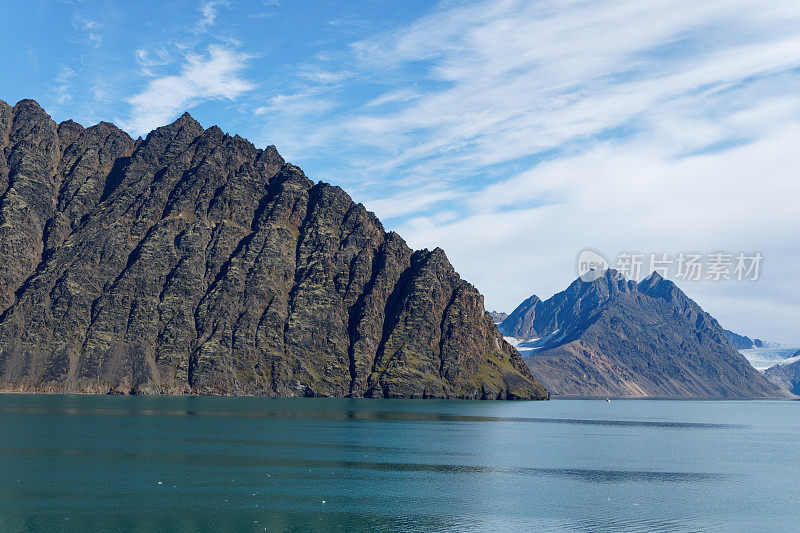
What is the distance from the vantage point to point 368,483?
102 m

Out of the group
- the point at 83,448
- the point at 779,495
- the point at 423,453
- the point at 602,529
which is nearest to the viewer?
the point at 602,529

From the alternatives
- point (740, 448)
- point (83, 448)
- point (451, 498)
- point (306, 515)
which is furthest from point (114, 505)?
point (740, 448)

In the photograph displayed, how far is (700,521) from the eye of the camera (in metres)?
82.4

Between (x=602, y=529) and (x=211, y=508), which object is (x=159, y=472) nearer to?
(x=211, y=508)

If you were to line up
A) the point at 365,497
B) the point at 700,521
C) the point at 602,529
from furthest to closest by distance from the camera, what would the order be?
1. the point at 365,497
2. the point at 700,521
3. the point at 602,529

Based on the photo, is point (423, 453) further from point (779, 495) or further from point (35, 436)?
point (35, 436)

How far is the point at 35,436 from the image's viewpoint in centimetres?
14362

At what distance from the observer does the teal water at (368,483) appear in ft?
257

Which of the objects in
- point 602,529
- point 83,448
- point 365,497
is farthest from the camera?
point 83,448

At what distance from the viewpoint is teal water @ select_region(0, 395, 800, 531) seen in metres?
78.4

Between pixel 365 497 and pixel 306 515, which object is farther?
pixel 365 497

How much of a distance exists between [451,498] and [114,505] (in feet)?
135

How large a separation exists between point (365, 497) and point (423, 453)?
165 feet

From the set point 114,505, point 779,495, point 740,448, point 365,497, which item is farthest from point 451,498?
point 740,448
